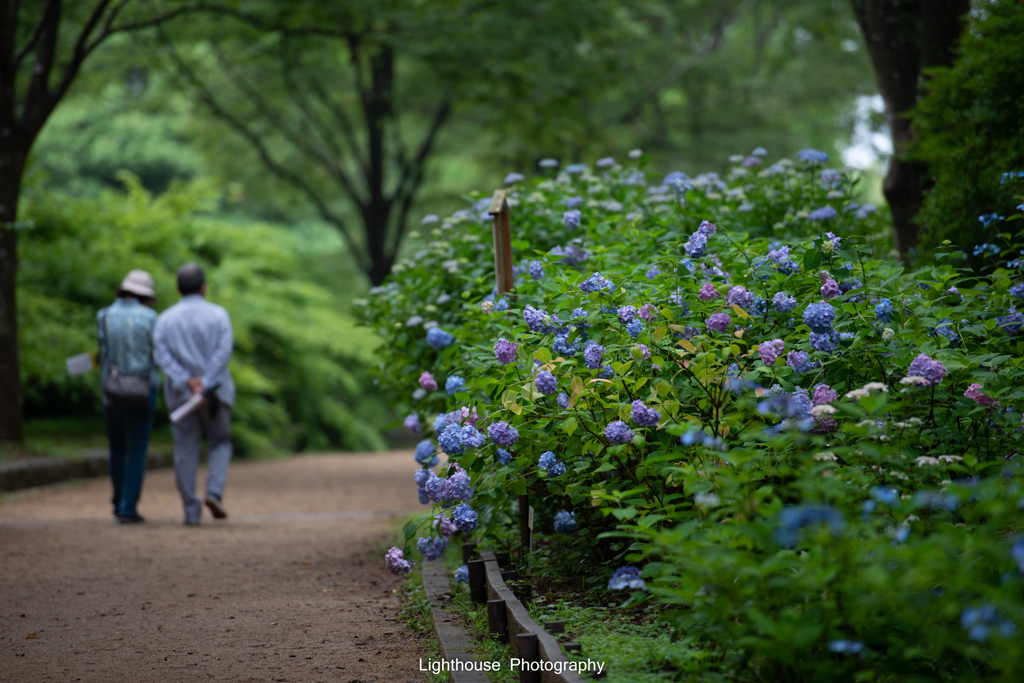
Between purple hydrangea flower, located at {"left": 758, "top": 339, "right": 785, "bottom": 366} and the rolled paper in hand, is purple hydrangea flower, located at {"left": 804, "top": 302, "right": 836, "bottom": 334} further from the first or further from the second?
the rolled paper in hand

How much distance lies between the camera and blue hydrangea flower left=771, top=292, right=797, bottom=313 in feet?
11.0

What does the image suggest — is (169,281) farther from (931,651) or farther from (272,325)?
(931,651)

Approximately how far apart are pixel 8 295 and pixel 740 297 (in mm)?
7980

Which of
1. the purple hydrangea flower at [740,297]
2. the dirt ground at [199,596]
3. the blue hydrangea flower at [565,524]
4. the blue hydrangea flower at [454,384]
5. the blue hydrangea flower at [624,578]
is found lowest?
the dirt ground at [199,596]

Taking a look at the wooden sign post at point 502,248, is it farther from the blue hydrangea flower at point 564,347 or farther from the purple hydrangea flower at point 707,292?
the purple hydrangea flower at point 707,292

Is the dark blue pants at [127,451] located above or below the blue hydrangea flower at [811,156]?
below

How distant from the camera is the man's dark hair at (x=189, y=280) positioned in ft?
23.0

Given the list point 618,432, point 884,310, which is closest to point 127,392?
point 618,432

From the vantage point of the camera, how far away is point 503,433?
3164 millimetres

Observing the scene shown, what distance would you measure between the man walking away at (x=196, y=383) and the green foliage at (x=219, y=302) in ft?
5.42

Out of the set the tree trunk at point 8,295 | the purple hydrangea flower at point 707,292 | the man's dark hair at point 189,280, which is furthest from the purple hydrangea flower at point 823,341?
the tree trunk at point 8,295

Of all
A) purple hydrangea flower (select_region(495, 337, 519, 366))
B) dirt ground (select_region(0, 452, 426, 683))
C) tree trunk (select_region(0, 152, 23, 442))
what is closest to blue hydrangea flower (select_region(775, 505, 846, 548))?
purple hydrangea flower (select_region(495, 337, 519, 366))

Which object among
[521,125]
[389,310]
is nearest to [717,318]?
[389,310]

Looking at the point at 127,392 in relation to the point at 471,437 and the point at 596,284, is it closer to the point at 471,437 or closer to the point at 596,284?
the point at 471,437
